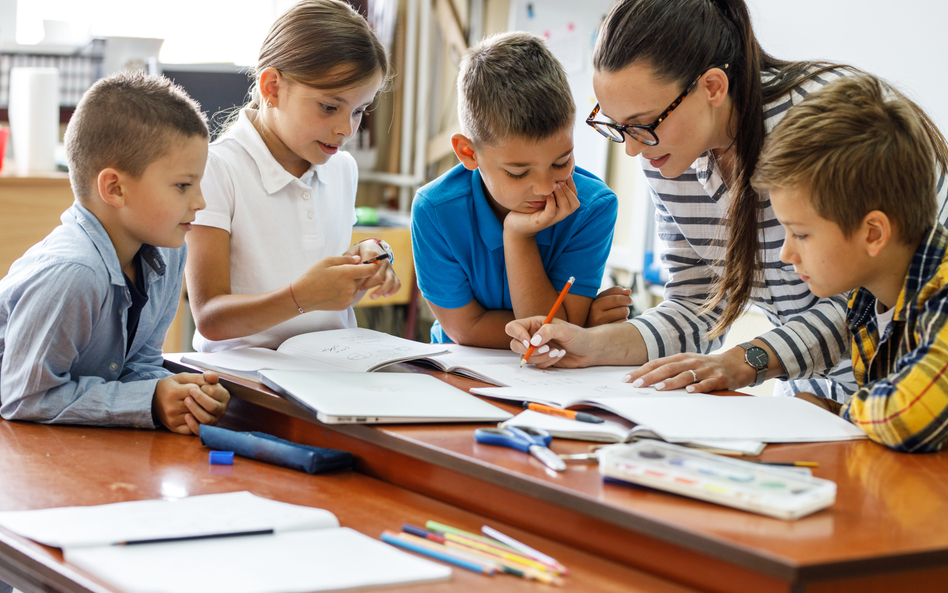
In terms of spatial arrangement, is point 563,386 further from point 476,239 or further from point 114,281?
point 114,281

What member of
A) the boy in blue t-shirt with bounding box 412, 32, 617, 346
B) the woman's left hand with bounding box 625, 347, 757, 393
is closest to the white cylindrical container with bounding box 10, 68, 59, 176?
the boy in blue t-shirt with bounding box 412, 32, 617, 346

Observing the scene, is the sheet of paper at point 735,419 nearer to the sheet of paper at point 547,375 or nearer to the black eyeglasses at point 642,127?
the sheet of paper at point 547,375

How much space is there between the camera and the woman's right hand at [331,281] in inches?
48.9

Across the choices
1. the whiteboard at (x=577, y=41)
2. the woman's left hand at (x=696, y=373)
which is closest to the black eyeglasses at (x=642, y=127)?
the woman's left hand at (x=696, y=373)

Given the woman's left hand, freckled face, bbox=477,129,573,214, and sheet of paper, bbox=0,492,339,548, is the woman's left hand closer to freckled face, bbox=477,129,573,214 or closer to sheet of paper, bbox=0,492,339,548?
freckled face, bbox=477,129,573,214

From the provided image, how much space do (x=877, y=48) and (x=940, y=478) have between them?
1654 millimetres

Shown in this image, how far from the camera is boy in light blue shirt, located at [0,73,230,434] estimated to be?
1.07 meters

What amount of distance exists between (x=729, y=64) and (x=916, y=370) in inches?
21.6

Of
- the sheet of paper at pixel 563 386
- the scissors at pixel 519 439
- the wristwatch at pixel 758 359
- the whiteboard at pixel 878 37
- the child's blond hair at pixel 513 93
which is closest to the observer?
the scissors at pixel 519 439

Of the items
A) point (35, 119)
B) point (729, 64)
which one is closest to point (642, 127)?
point (729, 64)

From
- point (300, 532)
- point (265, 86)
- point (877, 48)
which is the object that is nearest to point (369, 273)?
point (265, 86)

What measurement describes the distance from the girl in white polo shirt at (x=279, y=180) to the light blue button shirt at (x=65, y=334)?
23 cm

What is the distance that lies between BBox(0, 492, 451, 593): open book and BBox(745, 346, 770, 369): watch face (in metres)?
0.64

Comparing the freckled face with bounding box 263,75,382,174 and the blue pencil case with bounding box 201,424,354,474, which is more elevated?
the freckled face with bounding box 263,75,382,174
